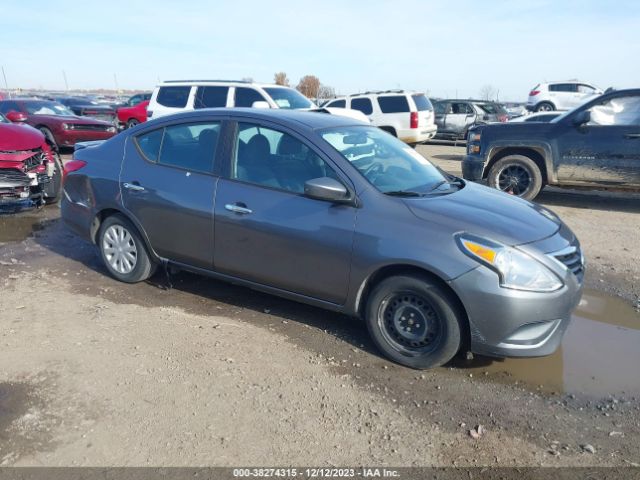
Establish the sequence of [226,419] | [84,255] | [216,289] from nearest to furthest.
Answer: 1. [226,419]
2. [216,289]
3. [84,255]

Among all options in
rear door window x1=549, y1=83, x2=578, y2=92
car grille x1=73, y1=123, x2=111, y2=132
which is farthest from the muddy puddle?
rear door window x1=549, y1=83, x2=578, y2=92

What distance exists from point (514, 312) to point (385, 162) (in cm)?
160

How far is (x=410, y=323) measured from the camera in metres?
3.68

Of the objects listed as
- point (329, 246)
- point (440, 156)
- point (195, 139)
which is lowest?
point (440, 156)

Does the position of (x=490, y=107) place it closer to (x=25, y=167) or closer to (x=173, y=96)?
(x=173, y=96)

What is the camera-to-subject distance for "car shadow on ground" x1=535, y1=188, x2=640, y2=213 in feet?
29.9

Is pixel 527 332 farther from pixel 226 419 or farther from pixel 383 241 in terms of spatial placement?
pixel 226 419

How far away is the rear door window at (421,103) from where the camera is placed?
1661 centimetres

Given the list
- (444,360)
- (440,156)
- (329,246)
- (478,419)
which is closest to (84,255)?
(329,246)

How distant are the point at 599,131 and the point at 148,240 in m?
7.19

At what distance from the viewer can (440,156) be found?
16.5 meters

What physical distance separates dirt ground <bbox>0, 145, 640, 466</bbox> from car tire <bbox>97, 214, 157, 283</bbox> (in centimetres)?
18

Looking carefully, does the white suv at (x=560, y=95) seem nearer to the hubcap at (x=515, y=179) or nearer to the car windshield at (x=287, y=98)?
→ the car windshield at (x=287, y=98)

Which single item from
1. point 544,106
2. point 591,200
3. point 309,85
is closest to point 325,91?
point 309,85
